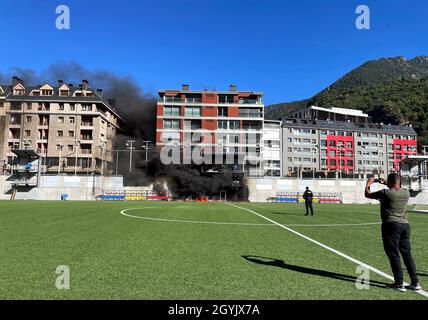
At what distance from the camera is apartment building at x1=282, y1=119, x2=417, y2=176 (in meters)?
119

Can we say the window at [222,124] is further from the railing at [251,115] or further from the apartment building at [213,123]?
the railing at [251,115]

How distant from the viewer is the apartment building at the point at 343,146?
11869 centimetres

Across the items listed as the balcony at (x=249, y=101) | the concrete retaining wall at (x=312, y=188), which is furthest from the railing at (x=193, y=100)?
the concrete retaining wall at (x=312, y=188)

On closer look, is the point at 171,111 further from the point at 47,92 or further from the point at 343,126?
the point at 343,126

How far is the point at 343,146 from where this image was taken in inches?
4904

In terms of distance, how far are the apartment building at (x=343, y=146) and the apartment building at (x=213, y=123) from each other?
21031mm

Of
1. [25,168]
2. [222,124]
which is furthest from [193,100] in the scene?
[25,168]

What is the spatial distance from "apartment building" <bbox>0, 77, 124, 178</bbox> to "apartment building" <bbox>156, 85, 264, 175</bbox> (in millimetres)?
16485

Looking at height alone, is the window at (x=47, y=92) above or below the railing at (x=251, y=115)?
above

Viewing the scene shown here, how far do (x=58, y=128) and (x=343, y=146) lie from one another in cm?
9015

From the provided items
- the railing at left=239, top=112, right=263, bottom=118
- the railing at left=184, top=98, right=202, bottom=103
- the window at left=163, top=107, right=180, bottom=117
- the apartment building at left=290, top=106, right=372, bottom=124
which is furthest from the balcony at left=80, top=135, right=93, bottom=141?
the apartment building at left=290, top=106, right=372, bottom=124

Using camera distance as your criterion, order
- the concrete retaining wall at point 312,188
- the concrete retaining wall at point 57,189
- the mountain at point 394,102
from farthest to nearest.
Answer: the mountain at point 394,102 < the concrete retaining wall at point 312,188 < the concrete retaining wall at point 57,189
